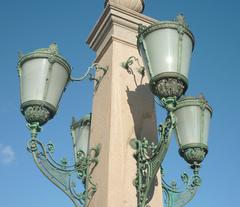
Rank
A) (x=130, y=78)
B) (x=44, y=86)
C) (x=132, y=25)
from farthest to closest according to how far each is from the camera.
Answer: (x=132, y=25) → (x=130, y=78) → (x=44, y=86)

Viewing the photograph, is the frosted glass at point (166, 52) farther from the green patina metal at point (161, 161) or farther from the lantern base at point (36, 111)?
the lantern base at point (36, 111)

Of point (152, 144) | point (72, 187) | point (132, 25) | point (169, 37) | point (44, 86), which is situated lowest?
point (72, 187)

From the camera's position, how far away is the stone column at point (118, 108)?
3.94 m

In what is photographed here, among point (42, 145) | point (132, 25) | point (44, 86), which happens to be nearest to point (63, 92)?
point (44, 86)

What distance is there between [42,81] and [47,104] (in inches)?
7.8

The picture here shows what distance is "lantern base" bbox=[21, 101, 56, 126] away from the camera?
395 cm

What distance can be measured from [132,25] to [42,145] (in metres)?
1.66

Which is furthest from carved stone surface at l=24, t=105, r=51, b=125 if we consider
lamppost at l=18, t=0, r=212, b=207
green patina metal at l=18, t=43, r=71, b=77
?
green patina metal at l=18, t=43, r=71, b=77

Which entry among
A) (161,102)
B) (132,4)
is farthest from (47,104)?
(132,4)

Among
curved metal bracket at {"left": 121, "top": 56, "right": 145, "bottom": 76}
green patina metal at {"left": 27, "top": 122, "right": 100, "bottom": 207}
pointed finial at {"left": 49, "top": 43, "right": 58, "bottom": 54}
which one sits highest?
curved metal bracket at {"left": 121, "top": 56, "right": 145, "bottom": 76}

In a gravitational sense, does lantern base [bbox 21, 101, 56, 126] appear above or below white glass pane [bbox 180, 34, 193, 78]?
below

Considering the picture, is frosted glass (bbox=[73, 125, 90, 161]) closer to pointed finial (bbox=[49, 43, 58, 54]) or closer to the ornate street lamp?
the ornate street lamp

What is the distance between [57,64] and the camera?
13.5 feet

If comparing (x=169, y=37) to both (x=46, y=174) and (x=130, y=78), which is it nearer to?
(x=130, y=78)
